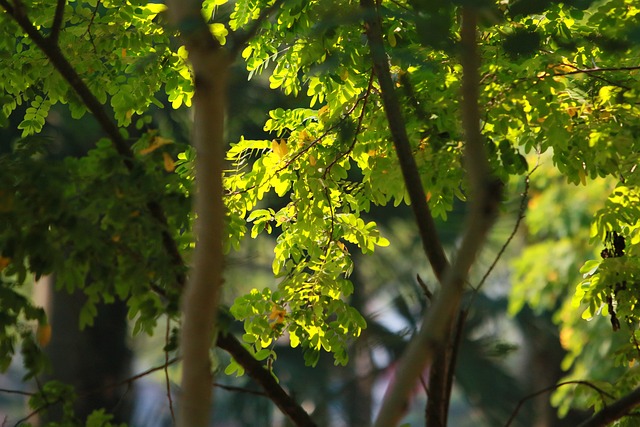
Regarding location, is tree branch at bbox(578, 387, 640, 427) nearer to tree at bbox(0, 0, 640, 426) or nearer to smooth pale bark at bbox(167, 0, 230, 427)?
tree at bbox(0, 0, 640, 426)

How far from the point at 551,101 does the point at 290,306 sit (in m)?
1.17

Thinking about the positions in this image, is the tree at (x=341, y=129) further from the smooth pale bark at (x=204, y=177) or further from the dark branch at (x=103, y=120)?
the smooth pale bark at (x=204, y=177)

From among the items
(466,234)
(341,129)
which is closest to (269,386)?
(341,129)

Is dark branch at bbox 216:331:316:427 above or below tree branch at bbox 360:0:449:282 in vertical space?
below

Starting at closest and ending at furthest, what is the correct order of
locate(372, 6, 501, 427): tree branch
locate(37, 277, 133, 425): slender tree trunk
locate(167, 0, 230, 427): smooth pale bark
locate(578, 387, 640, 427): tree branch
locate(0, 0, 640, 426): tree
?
locate(372, 6, 501, 427): tree branch → locate(167, 0, 230, 427): smooth pale bark → locate(0, 0, 640, 426): tree → locate(578, 387, 640, 427): tree branch → locate(37, 277, 133, 425): slender tree trunk

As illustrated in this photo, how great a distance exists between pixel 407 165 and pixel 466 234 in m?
→ 0.99

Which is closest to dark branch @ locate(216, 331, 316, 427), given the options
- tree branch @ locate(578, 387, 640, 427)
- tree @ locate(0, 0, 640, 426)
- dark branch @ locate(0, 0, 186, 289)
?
tree @ locate(0, 0, 640, 426)

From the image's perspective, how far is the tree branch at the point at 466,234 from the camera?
64.9 inches

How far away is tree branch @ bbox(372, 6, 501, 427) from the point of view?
5.41ft

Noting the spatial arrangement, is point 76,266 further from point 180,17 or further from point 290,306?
point 290,306

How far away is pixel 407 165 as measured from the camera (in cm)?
268

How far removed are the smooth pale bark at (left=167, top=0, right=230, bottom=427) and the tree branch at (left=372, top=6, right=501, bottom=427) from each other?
39 centimetres

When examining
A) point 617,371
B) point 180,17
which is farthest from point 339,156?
point 617,371

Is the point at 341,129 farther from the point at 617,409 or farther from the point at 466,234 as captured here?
the point at 466,234
